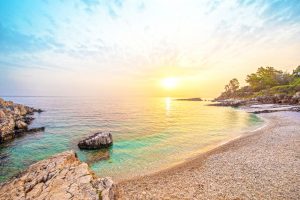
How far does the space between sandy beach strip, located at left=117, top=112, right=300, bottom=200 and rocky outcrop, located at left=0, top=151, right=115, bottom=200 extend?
138 centimetres

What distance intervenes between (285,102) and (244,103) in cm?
1865

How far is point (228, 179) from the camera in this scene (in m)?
11.0

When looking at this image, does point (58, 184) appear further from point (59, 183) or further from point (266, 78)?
point (266, 78)

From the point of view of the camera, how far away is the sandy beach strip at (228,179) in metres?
9.48

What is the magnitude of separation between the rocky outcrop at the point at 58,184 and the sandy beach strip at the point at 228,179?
138cm

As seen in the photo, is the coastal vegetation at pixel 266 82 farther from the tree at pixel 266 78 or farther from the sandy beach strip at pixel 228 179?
the sandy beach strip at pixel 228 179

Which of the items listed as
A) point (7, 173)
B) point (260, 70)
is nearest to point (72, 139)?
point (7, 173)

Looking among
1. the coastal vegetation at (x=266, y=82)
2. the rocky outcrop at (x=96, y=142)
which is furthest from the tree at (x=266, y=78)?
the rocky outcrop at (x=96, y=142)

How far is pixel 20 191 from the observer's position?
7.91m

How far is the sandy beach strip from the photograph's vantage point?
9.48 metres

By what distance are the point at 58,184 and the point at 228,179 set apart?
1031 cm

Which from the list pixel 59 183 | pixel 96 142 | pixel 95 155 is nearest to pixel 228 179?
pixel 59 183

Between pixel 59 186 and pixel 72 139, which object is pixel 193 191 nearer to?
pixel 59 186

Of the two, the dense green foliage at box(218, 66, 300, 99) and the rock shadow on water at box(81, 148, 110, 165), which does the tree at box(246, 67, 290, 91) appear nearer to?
the dense green foliage at box(218, 66, 300, 99)
